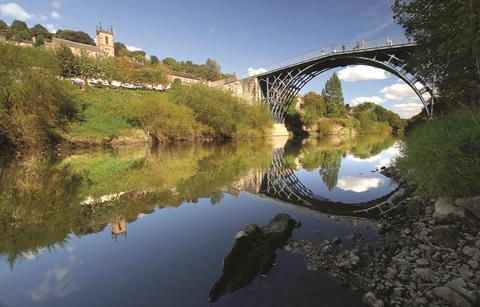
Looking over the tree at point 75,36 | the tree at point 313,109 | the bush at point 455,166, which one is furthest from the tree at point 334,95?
the tree at point 75,36

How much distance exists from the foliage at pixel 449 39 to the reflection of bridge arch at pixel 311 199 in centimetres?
467

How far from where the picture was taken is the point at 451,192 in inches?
235

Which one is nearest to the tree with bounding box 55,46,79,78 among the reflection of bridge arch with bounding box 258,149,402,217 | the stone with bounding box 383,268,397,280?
the reflection of bridge arch with bounding box 258,149,402,217

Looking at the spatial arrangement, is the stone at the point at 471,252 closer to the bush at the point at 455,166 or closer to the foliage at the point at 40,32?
the bush at the point at 455,166

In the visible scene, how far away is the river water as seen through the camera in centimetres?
445

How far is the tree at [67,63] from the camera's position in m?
49.9

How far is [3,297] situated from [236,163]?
15.4 meters

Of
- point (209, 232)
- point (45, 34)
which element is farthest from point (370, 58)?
point (45, 34)

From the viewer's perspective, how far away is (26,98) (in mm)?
24000

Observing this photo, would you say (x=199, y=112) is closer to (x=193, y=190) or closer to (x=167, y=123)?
(x=167, y=123)

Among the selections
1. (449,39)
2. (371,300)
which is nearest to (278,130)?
(449,39)

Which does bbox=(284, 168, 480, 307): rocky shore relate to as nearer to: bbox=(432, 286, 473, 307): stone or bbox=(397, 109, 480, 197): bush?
bbox=(432, 286, 473, 307): stone

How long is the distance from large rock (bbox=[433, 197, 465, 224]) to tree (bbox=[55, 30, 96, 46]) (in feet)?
383

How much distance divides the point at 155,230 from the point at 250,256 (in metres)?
3.26
